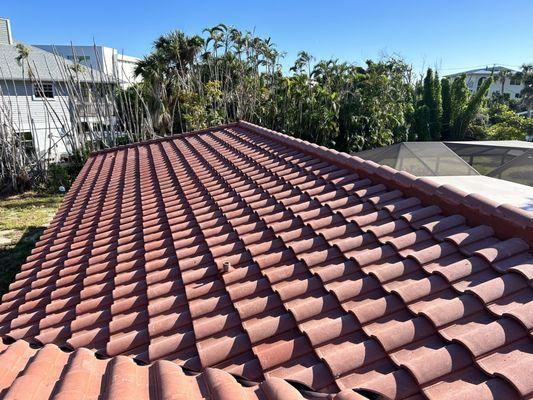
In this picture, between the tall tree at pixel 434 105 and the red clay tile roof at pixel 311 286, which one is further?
the tall tree at pixel 434 105

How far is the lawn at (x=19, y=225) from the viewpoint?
383 inches

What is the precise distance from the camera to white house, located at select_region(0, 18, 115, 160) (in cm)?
1638

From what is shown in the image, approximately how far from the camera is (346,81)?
749 inches

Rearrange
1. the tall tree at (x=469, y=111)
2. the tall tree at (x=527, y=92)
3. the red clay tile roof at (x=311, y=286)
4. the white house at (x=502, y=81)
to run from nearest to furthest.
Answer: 1. the red clay tile roof at (x=311, y=286)
2. the tall tree at (x=469, y=111)
3. the tall tree at (x=527, y=92)
4. the white house at (x=502, y=81)

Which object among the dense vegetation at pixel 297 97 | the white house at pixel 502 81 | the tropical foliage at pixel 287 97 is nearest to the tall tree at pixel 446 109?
the dense vegetation at pixel 297 97

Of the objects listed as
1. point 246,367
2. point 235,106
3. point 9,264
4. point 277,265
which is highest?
point 235,106

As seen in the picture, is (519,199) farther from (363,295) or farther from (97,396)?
(97,396)

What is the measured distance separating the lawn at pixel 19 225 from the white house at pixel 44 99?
8.57 feet

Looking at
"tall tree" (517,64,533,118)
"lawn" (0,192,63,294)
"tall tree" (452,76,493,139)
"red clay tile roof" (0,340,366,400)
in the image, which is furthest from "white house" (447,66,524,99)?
"red clay tile roof" (0,340,366,400)

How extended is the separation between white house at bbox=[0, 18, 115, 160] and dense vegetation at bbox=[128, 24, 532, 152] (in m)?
2.53

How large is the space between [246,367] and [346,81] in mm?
18858

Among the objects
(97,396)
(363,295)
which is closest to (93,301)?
(97,396)

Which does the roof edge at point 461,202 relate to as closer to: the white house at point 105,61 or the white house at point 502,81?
the white house at point 105,61

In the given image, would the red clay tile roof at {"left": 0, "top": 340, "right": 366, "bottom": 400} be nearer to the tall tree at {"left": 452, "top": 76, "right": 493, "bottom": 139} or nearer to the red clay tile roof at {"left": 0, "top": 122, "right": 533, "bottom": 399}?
the red clay tile roof at {"left": 0, "top": 122, "right": 533, "bottom": 399}
